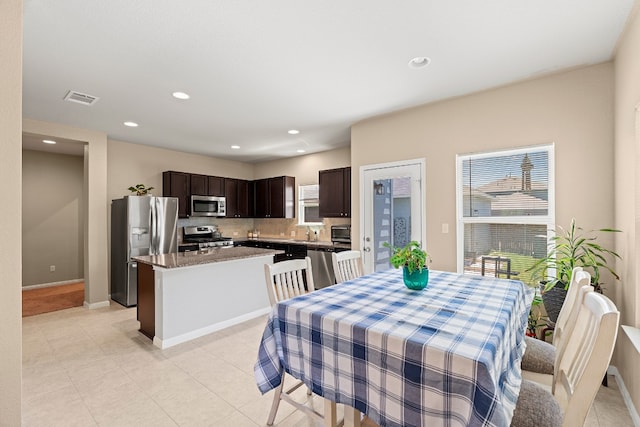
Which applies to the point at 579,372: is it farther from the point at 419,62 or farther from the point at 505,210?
the point at 419,62

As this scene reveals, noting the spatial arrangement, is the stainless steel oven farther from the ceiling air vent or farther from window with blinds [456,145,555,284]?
the ceiling air vent

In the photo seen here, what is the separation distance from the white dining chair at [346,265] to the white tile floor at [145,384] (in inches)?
39.1

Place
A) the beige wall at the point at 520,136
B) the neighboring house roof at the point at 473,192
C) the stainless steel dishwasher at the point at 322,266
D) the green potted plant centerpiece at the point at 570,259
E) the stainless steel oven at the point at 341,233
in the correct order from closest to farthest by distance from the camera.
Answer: the green potted plant centerpiece at the point at 570,259, the beige wall at the point at 520,136, the neighboring house roof at the point at 473,192, the stainless steel dishwasher at the point at 322,266, the stainless steel oven at the point at 341,233

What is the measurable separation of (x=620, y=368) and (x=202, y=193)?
6236mm

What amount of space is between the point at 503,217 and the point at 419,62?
6.15 feet

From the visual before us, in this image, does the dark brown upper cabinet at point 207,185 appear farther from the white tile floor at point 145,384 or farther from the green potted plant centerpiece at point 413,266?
the green potted plant centerpiece at point 413,266

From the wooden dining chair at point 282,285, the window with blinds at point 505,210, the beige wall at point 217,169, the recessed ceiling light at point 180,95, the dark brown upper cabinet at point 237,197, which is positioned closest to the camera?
the wooden dining chair at point 282,285

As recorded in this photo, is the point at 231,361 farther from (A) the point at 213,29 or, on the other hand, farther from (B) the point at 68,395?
(A) the point at 213,29

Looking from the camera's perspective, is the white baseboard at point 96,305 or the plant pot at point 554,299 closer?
the plant pot at point 554,299

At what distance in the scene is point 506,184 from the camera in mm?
3209

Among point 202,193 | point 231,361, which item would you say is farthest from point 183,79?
point 202,193

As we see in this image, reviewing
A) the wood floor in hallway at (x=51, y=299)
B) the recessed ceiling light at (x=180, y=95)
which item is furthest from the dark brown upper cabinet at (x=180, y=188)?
the recessed ceiling light at (x=180, y=95)

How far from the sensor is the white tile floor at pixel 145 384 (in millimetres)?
2006

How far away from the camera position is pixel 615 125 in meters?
2.55
